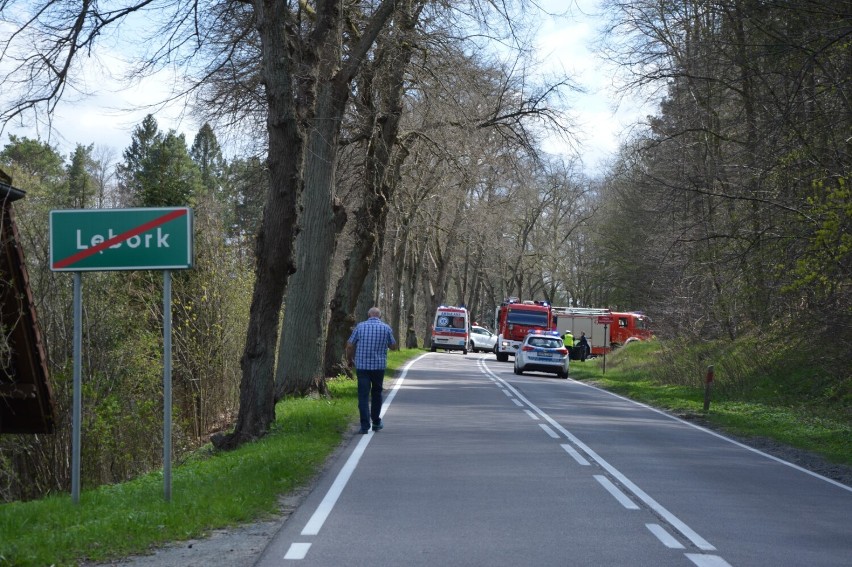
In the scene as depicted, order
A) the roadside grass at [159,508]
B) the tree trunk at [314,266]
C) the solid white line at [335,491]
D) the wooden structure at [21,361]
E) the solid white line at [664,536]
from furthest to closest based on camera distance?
the tree trunk at [314,266] → the wooden structure at [21,361] → the solid white line at [335,491] → the solid white line at [664,536] → the roadside grass at [159,508]

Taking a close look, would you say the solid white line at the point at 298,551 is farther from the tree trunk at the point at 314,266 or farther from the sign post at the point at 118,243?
the tree trunk at the point at 314,266

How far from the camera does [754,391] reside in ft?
86.6

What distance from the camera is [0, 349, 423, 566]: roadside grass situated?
24.7 ft

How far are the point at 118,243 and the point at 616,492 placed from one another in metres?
5.57

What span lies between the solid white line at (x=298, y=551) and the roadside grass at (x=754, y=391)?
9861mm

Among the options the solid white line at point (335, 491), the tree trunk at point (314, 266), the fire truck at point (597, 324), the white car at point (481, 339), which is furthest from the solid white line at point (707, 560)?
the white car at point (481, 339)

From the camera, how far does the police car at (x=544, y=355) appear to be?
3791 centimetres

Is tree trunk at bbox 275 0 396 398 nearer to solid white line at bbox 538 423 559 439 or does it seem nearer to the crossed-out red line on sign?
solid white line at bbox 538 423 559 439

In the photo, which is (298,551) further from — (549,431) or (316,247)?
(316,247)

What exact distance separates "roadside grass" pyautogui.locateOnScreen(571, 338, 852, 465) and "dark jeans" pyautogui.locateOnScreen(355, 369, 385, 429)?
686cm

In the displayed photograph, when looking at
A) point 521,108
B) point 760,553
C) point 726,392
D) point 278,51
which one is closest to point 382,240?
point 521,108

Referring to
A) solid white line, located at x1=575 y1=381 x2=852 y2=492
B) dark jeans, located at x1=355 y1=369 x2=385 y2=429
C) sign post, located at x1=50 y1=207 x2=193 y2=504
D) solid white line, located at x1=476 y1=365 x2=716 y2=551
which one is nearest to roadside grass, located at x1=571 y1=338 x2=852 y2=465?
solid white line, located at x1=575 y1=381 x2=852 y2=492

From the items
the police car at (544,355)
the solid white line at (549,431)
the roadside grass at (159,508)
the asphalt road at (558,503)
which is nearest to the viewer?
the roadside grass at (159,508)

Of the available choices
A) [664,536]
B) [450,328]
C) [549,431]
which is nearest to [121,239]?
[664,536]
